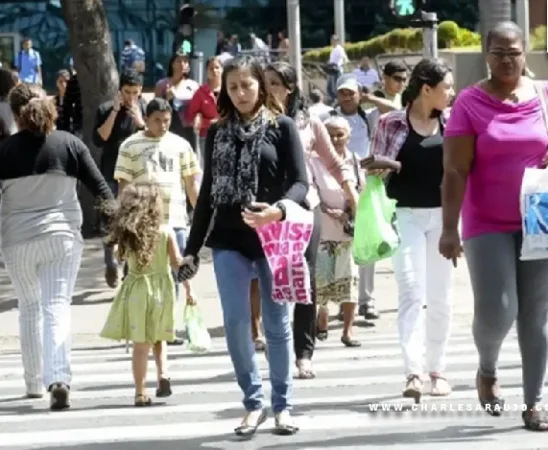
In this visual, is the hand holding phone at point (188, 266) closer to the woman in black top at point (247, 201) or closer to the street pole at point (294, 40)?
the woman in black top at point (247, 201)

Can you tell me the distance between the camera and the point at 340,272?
11766 millimetres

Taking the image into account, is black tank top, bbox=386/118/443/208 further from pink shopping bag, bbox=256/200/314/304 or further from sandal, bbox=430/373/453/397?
pink shopping bag, bbox=256/200/314/304

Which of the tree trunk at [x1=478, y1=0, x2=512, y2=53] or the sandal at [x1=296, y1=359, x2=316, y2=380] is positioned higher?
the tree trunk at [x1=478, y1=0, x2=512, y2=53]

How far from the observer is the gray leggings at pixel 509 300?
302 inches

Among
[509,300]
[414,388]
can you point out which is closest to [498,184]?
[509,300]

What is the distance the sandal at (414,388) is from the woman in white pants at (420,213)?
A: 0.07 m

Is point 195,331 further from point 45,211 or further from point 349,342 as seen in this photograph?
point 349,342

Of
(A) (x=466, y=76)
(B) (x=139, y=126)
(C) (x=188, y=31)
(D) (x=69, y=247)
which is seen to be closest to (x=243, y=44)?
(A) (x=466, y=76)

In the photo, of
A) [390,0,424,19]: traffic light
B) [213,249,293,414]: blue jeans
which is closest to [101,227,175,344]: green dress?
[213,249,293,414]: blue jeans

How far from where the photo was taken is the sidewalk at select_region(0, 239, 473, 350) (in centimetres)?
1334

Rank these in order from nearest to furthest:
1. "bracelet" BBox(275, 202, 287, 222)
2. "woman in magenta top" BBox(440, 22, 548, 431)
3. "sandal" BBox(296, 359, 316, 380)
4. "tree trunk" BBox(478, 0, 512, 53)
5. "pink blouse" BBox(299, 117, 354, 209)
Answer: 1. "woman in magenta top" BBox(440, 22, 548, 431)
2. "bracelet" BBox(275, 202, 287, 222)
3. "pink blouse" BBox(299, 117, 354, 209)
4. "sandal" BBox(296, 359, 316, 380)
5. "tree trunk" BBox(478, 0, 512, 53)

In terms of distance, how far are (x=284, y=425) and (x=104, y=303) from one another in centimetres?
697

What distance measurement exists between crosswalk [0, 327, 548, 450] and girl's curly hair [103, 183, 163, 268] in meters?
0.86

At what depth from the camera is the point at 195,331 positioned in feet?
32.7
